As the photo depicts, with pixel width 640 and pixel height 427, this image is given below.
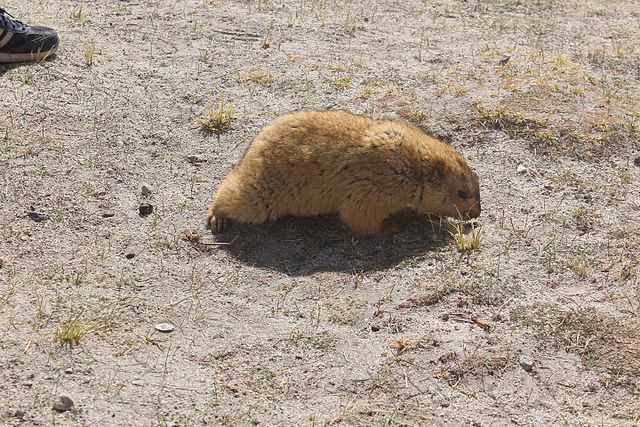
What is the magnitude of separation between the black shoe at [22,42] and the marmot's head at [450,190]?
472 centimetres

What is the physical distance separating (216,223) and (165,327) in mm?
1557

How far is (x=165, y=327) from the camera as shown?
19.0ft

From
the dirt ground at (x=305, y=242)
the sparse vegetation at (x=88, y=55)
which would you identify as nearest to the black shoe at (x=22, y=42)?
the dirt ground at (x=305, y=242)

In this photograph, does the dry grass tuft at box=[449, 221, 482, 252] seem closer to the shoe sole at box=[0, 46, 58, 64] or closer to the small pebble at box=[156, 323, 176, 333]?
the small pebble at box=[156, 323, 176, 333]

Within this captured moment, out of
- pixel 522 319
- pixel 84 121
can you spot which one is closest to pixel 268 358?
pixel 522 319

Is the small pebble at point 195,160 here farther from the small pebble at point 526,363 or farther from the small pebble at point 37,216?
the small pebble at point 526,363

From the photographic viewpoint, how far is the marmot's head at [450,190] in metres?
7.29

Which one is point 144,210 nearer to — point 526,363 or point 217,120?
point 217,120

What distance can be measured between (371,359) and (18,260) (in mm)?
2815

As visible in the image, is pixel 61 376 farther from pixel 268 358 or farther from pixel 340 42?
pixel 340 42

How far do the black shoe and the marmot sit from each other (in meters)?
3.43

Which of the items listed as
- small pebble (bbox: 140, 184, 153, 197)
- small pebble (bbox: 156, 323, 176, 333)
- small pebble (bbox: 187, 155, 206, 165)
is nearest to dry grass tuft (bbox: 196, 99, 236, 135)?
small pebble (bbox: 187, 155, 206, 165)

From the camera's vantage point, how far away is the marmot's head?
7.29 m

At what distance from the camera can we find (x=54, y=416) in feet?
16.0
